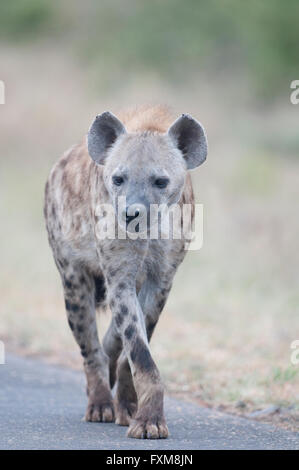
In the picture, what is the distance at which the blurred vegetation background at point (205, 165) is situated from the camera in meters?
6.60

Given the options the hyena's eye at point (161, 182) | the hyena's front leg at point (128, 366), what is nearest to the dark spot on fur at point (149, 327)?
the hyena's front leg at point (128, 366)

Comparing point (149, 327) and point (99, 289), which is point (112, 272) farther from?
point (99, 289)

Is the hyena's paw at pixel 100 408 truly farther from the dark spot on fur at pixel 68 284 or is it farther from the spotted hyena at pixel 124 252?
the dark spot on fur at pixel 68 284

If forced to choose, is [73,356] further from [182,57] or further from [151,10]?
[151,10]

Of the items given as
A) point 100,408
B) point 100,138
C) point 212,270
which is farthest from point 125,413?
point 212,270

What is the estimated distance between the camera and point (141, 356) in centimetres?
422

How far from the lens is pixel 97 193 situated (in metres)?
4.65

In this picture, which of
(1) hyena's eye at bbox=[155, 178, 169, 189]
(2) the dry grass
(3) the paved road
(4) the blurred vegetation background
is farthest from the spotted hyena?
(2) the dry grass

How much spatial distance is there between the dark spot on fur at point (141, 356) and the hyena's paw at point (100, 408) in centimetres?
55

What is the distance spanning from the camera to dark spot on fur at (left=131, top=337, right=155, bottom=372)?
13.8 feet

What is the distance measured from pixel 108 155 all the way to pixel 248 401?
1379mm

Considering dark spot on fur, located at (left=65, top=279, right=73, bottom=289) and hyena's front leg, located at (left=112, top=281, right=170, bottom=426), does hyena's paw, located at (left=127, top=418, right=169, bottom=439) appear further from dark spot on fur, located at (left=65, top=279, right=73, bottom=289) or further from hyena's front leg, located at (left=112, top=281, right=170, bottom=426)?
dark spot on fur, located at (left=65, top=279, right=73, bottom=289)

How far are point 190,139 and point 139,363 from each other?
0.94 m
